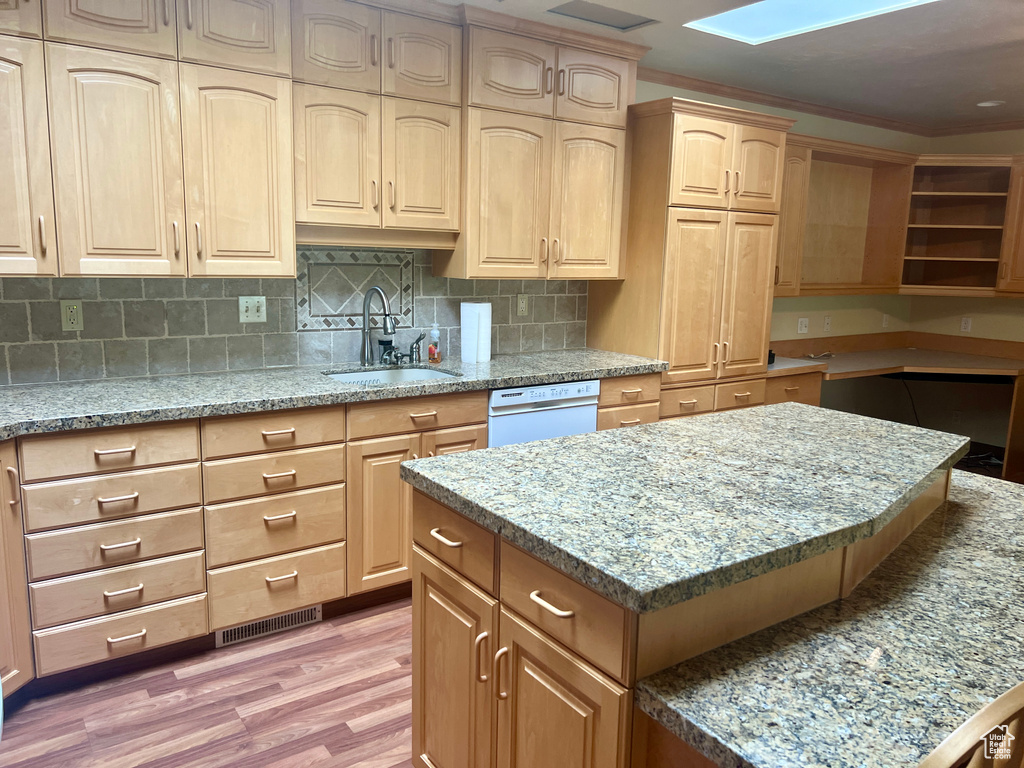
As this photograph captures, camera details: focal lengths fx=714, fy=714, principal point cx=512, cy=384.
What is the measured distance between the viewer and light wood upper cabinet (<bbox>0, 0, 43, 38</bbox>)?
2.17 m

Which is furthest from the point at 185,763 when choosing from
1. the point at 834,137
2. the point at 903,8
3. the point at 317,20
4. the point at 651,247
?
the point at 834,137

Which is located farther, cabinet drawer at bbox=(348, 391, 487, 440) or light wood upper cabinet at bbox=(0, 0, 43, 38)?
cabinet drawer at bbox=(348, 391, 487, 440)

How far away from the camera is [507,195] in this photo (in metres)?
3.30

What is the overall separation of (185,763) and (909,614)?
194cm

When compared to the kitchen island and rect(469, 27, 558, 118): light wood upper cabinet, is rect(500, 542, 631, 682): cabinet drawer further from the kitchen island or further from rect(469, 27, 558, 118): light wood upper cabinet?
rect(469, 27, 558, 118): light wood upper cabinet

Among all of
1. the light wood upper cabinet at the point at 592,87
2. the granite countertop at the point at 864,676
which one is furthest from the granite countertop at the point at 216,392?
the granite countertop at the point at 864,676

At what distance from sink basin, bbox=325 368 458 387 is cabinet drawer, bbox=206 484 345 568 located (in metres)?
0.61

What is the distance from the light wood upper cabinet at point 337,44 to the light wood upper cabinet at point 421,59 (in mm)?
53

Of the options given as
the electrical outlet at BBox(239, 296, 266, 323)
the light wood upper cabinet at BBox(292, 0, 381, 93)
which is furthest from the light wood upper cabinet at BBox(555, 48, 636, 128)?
the electrical outlet at BBox(239, 296, 266, 323)

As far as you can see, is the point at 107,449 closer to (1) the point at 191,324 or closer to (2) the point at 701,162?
(1) the point at 191,324

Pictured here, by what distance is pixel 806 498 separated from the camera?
5.10 feet

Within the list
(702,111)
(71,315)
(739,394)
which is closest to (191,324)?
(71,315)

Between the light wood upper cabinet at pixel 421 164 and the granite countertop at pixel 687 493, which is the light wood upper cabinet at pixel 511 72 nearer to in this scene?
the light wood upper cabinet at pixel 421 164

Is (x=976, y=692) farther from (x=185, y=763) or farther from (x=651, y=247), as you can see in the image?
(x=651, y=247)
